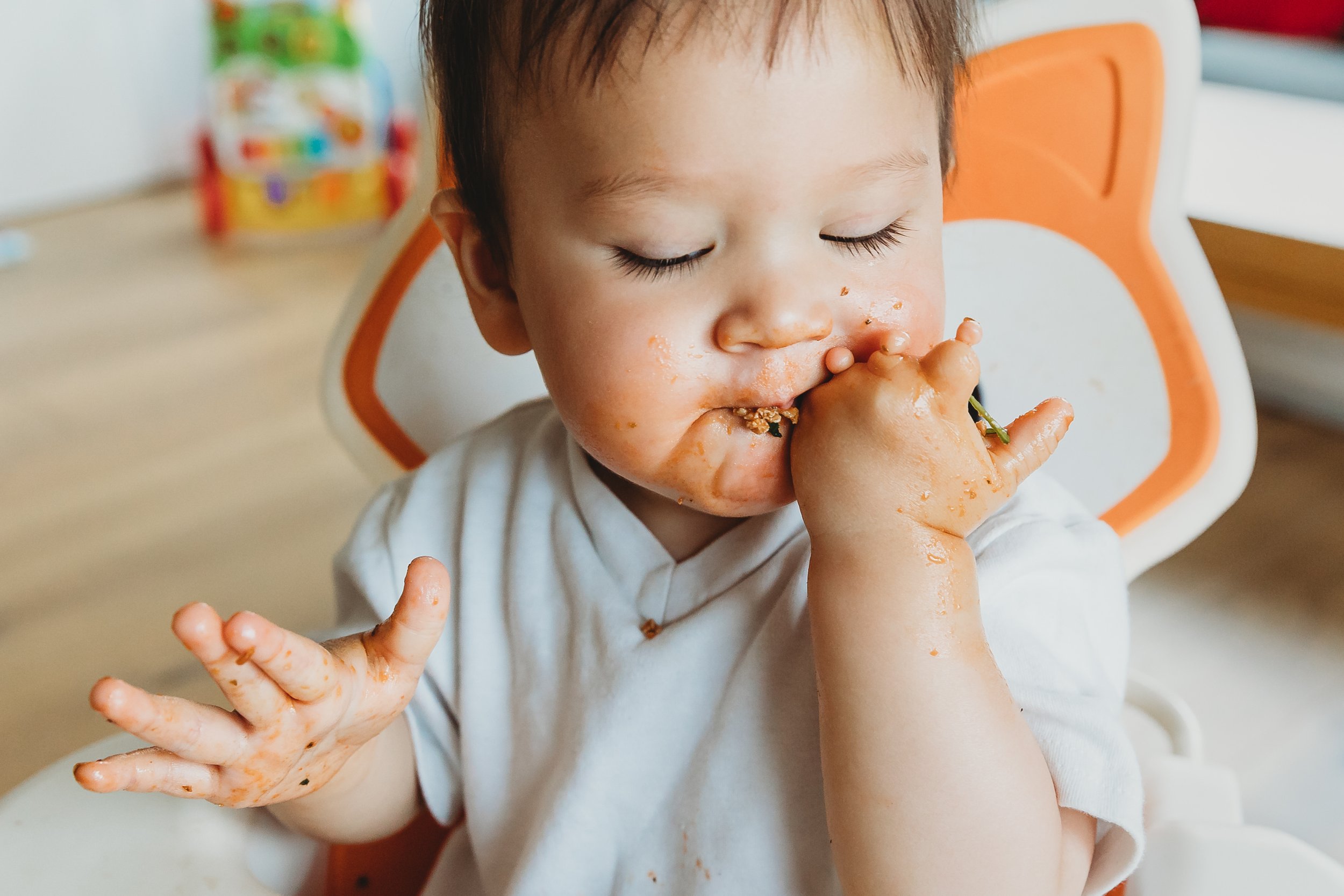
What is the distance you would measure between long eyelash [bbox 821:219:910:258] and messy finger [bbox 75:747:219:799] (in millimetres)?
325

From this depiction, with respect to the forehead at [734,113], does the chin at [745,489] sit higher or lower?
lower

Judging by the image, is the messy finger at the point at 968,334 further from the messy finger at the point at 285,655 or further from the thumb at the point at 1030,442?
the messy finger at the point at 285,655

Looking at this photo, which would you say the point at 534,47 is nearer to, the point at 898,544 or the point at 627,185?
the point at 627,185

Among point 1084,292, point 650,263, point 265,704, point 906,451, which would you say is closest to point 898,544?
point 906,451

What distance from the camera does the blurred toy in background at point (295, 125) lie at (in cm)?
244

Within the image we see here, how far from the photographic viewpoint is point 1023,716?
0.53 meters

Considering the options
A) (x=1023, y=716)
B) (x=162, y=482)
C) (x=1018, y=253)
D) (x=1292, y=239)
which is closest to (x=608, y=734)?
(x=1023, y=716)

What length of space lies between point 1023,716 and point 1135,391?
1.21 ft

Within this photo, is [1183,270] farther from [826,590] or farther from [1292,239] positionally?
[826,590]

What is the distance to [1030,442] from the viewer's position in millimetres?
517

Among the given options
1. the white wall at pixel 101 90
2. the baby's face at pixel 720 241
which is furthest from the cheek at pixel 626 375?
the white wall at pixel 101 90

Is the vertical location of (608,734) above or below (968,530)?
below

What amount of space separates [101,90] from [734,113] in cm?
263

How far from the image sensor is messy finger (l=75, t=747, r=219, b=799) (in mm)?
475
